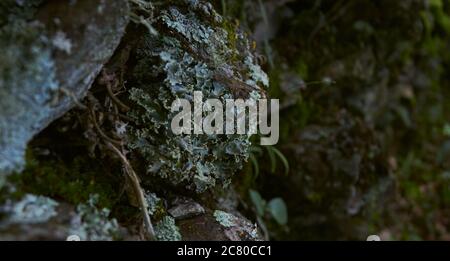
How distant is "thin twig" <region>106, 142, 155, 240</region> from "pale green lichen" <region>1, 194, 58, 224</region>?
0.82 ft

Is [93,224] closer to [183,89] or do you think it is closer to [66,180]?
[66,180]

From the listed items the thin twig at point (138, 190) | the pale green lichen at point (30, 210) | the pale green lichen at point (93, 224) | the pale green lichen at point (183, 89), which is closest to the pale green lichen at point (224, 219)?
the pale green lichen at point (183, 89)

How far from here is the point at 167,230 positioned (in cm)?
163

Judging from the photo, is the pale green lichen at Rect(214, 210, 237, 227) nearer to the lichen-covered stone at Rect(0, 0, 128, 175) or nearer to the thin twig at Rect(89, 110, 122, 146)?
the thin twig at Rect(89, 110, 122, 146)

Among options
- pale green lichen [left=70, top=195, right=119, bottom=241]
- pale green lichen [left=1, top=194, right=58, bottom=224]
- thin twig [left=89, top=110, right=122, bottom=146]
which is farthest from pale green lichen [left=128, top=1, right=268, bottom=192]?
pale green lichen [left=1, top=194, right=58, bottom=224]

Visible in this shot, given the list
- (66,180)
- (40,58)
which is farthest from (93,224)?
(40,58)

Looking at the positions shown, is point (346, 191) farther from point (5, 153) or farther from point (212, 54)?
point (5, 153)

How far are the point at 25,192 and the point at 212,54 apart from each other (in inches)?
32.0

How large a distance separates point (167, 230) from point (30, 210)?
1.53 ft

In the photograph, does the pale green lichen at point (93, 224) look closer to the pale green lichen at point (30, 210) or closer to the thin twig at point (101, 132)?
the pale green lichen at point (30, 210)

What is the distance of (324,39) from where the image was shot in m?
3.05

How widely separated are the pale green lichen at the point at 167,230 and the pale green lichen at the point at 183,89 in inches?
5.6

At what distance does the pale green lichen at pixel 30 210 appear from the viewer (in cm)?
126
